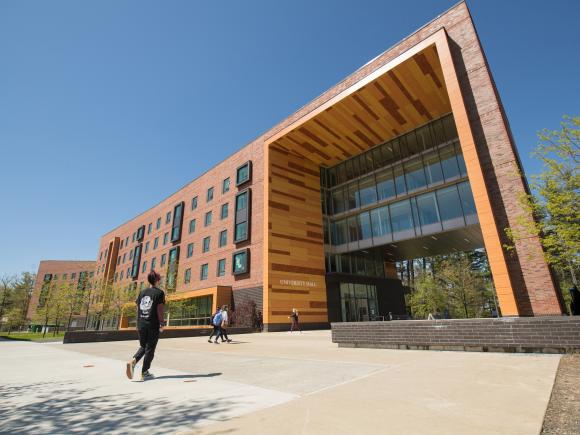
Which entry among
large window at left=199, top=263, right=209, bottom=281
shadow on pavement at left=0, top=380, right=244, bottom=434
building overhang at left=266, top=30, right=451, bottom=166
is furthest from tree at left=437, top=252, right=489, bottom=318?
shadow on pavement at left=0, top=380, right=244, bottom=434

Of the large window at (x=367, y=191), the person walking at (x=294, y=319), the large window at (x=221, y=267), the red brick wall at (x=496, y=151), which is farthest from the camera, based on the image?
the large window at (x=221, y=267)

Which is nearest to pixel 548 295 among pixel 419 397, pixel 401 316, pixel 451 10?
pixel 419 397

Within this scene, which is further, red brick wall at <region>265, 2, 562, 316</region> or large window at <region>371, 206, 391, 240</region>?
large window at <region>371, 206, 391, 240</region>

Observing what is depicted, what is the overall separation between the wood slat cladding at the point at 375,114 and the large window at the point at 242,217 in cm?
469

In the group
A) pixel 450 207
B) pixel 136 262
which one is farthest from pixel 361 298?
pixel 136 262

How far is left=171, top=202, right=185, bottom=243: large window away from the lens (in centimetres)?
3775

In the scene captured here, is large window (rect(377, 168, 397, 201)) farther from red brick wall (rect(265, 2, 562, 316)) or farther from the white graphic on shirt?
the white graphic on shirt

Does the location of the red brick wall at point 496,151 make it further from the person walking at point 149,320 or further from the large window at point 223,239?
the large window at point 223,239

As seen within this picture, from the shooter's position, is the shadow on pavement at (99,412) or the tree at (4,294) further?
the tree at (4,294)

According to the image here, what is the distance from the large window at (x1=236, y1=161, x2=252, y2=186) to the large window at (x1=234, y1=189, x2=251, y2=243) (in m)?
1.21

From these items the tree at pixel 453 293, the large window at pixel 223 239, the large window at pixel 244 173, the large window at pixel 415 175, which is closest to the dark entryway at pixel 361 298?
the tree at pixel 453 293

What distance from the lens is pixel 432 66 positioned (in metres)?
20.3

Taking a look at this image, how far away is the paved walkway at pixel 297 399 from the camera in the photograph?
2639 mm

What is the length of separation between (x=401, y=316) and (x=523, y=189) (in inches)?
869
